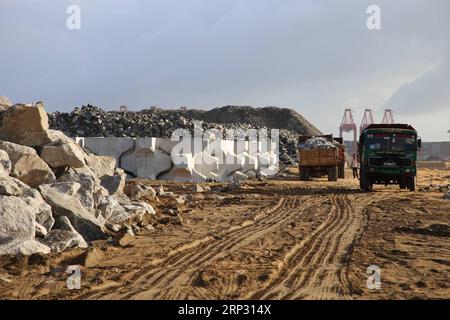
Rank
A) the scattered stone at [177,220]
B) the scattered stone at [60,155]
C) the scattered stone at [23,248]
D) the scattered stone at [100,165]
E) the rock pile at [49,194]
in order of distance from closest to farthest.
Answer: the scattered stone at [23,248]
the rock pile at [49,194]
the scattered stone at [60,155]
the scattered stone at [177,220]
the scattered stone at [100,165]

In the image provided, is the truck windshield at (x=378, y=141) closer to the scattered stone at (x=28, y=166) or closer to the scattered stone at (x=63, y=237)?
the scattered stone at (x=28, y=166)

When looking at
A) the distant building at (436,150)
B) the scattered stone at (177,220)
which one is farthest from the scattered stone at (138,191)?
the distant building at (436,150)

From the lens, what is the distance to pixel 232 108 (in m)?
73.4

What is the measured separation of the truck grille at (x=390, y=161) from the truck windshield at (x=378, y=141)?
1.34ft

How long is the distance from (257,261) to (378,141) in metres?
14.0

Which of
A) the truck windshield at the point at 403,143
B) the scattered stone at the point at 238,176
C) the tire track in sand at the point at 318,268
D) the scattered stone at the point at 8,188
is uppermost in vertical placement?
the truck windshield at the point at 403,143

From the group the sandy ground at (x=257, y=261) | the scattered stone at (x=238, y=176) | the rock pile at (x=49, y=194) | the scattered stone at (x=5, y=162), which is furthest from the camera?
the scattered stone at (x=238, y=176)

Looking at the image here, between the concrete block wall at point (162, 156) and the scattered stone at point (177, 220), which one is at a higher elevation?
the concrete block wall at point (162, 156)

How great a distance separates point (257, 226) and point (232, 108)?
62.9 metres

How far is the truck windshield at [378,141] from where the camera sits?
2002 centimetres

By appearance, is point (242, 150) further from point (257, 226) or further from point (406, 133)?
point (257, 226)

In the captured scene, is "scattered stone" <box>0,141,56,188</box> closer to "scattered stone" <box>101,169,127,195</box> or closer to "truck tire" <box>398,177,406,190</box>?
"scattered stone" <box>101,169,127,195</box>

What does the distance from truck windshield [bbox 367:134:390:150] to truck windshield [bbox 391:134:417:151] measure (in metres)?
0.25

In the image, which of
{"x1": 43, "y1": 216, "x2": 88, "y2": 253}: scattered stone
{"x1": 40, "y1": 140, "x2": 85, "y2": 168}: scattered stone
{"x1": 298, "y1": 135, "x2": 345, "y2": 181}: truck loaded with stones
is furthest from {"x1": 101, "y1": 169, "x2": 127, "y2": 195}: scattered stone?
{"x1": 298, "y1": 135, "x2": 345, "y2": 181}: truck loaded with stones
